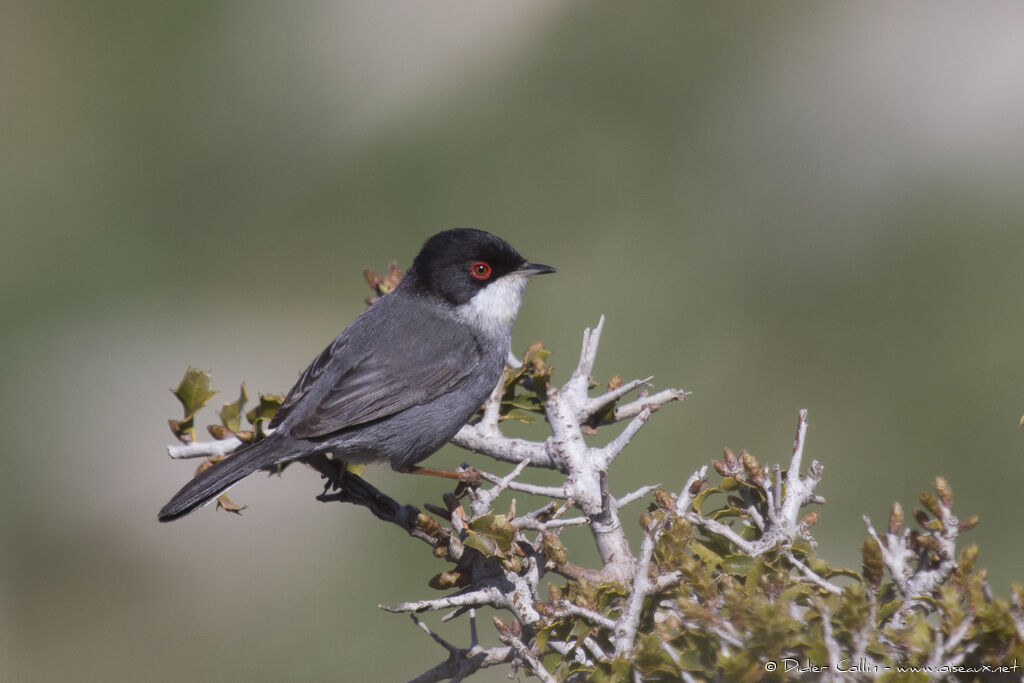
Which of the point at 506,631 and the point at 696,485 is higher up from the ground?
the point at 696,485

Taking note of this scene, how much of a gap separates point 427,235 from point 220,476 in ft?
21.7

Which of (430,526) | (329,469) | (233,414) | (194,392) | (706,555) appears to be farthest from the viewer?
(329,469)

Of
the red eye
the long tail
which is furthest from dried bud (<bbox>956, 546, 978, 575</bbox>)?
the red eye

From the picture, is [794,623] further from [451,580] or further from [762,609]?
[451,580]

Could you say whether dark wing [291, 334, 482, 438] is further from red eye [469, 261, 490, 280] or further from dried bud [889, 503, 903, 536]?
dried bud [889, 503, 903, 536]

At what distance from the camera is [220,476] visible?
416cm

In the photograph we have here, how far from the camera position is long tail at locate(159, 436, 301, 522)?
4.10 m

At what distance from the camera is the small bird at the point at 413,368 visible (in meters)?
4.70

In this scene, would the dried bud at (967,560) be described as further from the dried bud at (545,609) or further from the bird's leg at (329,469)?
the bird's leg at (329,469)

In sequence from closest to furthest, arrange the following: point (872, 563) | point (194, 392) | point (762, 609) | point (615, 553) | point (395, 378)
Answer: point (762, 609) < point (872, 563) < point (615, 553) < point (194, 392) < point (395, 378)

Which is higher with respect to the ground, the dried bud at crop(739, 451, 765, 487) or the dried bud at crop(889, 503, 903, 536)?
the dried bud at crop(739, 451, 765, 487)

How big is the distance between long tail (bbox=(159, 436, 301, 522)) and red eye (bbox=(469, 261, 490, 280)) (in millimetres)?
1593

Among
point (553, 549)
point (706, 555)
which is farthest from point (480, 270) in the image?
point (706, 555)

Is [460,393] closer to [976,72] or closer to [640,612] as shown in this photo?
[640,612]
